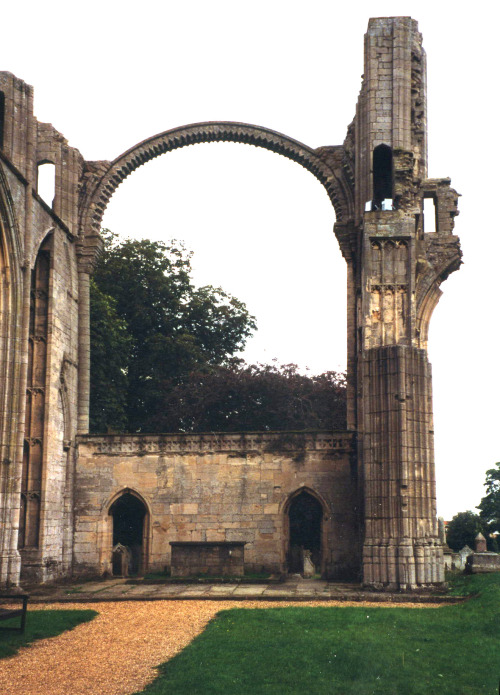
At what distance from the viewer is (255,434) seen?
2283cm

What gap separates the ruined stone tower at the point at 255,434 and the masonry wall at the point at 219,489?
0.04 meters

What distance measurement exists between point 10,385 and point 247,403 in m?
17.7

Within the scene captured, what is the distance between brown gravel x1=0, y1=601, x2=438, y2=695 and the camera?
970 cm

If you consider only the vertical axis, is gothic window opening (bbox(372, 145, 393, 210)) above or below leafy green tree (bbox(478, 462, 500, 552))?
above

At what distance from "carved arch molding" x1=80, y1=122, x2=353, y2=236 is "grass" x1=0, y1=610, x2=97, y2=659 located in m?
12.5

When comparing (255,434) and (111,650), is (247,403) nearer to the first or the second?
(255,434)

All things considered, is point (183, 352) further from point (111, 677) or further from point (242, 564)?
point (111, 677)

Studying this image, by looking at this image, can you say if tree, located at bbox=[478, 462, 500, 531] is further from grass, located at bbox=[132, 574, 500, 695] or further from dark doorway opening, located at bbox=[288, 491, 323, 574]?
grass, located at bbox=[132, 574, 500, 695]

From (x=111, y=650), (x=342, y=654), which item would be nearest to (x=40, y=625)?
(x=111, y=650)

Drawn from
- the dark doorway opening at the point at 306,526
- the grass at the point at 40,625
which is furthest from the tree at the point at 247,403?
the grass at the point at 40,625

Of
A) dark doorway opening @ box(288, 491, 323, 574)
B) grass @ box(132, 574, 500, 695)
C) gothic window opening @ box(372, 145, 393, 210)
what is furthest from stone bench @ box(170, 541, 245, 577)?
dark doorway opening @ box(288, 491, 323, 574)

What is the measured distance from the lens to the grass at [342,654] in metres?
9.23

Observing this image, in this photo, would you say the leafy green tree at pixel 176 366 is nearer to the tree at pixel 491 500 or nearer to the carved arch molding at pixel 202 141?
the carved arch molding at pixel 202 141

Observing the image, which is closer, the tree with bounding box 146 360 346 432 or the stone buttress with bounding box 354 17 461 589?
the stone buttress with bounding box 354 17 461 589
